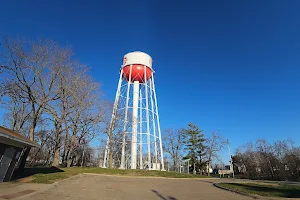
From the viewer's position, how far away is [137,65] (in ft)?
96.8

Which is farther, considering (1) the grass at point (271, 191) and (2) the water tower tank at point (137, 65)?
(2) the water tower tank at point (137, 65)

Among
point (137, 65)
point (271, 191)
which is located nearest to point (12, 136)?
point (271, 191)

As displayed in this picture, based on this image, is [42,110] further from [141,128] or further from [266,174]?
[266,174]

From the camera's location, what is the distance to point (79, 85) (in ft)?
68.0

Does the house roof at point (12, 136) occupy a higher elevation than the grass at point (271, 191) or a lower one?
higher

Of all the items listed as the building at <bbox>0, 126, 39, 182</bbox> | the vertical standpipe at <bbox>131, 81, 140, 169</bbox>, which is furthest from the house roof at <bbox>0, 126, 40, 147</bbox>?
the vertical standpipe at <bbox>131, 81, 140, 169</bbox>

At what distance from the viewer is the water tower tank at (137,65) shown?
29438 mm


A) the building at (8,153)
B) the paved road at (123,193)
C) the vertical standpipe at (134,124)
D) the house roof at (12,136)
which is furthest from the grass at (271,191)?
the vertical standpipe at (134,124)

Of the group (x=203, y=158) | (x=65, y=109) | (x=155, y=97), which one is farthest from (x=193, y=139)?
(x=65, y=109)

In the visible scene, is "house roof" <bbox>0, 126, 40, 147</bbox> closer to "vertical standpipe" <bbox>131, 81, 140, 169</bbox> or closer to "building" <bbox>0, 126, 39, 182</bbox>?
"building" <bbox>0, 126, 39, 182</bbox>

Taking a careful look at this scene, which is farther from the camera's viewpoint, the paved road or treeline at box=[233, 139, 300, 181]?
treeline at box=[233, 139, 300, 181]

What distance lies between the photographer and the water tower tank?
2944cm

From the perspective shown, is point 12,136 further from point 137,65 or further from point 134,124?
point 137,65

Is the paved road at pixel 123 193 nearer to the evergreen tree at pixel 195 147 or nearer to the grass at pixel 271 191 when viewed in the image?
the grass at pixel 271 191
